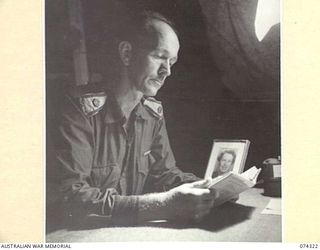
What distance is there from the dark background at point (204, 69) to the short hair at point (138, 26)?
0.02 m

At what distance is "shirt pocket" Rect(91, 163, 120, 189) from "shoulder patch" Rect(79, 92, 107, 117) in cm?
15

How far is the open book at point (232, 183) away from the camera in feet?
4.81

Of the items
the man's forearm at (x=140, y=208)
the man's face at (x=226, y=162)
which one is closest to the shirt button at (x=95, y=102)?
the man's forearm at (x=140, y=208)

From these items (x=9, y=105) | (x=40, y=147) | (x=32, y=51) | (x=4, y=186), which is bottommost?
(x=4, y=186)

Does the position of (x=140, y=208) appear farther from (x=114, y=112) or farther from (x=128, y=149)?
(x=114, y=112)

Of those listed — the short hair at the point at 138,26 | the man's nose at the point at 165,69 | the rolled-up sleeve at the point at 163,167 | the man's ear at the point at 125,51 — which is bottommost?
the rolled-up sleeve at the point at 163,167

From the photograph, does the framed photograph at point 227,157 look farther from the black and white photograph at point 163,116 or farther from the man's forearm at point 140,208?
the man's forearm at point 140,208

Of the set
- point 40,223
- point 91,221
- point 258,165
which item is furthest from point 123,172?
point 258,165

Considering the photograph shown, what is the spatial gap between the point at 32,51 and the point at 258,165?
2.32 feet

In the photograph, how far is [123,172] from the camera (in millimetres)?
1470

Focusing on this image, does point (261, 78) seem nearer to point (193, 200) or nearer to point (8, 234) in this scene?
point (193, 200)

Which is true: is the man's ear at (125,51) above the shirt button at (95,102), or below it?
above

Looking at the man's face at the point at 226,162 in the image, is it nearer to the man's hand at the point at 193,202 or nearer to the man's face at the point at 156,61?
the man's hand at the point at 193,202

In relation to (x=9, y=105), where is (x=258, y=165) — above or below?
below
